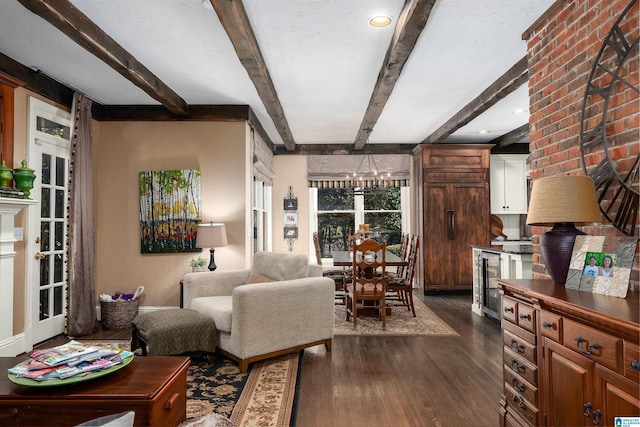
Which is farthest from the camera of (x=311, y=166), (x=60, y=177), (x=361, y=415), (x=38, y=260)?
(x=311, y=166)

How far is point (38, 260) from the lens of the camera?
12.6 feet

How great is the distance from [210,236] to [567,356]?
3.57m

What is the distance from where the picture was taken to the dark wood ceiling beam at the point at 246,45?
244cm

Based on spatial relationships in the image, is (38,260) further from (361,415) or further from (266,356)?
(361,415)

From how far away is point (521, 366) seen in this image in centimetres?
202

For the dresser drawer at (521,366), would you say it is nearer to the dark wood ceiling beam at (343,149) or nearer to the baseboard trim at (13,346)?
the baseboard trim at (13,346)

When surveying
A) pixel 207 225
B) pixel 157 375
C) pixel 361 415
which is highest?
pixel 207 225

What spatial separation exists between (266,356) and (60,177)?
301cm

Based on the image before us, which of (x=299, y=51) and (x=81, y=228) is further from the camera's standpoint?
(x=81, y=228)

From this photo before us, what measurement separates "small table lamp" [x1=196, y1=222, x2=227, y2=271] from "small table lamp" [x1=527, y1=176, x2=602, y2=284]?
3243 mm

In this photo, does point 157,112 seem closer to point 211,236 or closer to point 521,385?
point 211,236

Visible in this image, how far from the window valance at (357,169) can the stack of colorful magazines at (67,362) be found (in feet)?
18.1

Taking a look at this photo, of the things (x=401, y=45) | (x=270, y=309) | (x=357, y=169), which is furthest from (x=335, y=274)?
(x=401, y=45)

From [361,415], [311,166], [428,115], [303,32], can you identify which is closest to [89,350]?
[361,415]
